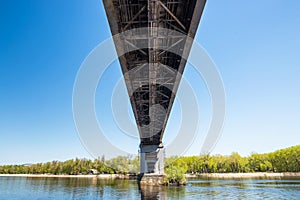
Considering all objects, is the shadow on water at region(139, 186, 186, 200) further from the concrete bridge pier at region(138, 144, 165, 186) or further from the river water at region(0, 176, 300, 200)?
the concrete bridge pier at region(138, 144, 165, 186)

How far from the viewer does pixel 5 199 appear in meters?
25.5

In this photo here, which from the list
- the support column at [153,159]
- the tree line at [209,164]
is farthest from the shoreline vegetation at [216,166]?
the support column at [153,159]

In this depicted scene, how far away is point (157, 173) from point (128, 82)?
27924 mm

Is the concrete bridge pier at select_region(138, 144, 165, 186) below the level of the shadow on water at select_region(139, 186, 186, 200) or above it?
above

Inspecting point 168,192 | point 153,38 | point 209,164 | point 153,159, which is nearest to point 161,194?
point 168,192

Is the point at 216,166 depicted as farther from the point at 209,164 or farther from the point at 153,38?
the point at 153,38

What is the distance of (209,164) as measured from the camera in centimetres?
9250

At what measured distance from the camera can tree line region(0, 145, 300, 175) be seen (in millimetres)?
75250

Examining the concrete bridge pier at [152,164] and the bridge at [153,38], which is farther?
the concrete bridge pier at [152,164]

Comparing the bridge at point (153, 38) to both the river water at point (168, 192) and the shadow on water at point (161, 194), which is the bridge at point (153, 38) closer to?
the shadow on water at point (161, 194)

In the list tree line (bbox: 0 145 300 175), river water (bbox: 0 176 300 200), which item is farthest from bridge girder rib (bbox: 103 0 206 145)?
tree line (bbox: 0 145 300 175)

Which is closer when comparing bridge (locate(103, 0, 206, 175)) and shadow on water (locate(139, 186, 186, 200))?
bridge (locate(103, 0, 206, 175))

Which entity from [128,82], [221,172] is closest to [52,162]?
[221,172]

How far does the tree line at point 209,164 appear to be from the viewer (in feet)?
247
